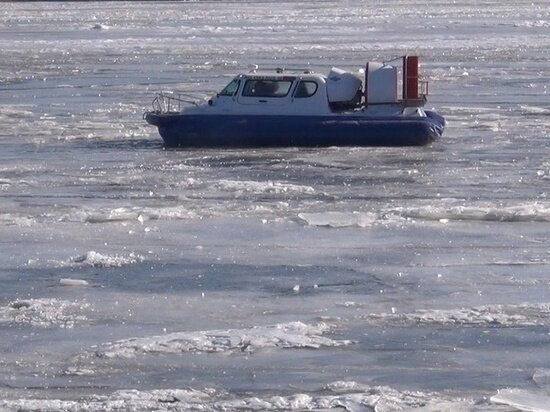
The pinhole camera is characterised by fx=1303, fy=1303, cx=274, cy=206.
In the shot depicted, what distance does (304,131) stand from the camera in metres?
17.4

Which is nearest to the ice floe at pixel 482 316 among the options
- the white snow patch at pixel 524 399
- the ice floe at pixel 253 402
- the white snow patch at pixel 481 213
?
the white snow patch at pixel 524 399

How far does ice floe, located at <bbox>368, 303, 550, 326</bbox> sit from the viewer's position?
8.59 meters

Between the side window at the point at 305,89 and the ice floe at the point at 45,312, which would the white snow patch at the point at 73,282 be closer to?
the ice floe at the point at 45,312

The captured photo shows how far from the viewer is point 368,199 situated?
44.3 ft

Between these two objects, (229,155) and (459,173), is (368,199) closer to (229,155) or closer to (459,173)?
(459,173)

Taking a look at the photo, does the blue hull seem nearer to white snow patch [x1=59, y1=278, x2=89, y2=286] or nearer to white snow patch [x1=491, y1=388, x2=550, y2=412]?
white snow patch [x1=59, y1=278, x2=89, y2=286]

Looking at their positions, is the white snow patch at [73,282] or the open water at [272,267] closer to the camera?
the open water at [272,267]

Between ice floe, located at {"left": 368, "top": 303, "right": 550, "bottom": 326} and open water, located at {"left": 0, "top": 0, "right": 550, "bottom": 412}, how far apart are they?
24 mm

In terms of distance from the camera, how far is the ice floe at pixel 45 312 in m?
8.66

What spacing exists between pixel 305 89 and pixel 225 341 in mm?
9724

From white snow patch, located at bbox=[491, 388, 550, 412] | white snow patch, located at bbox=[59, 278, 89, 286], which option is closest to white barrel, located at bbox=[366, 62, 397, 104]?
white snow patch, located at bbox=[59, 278, 89, 286]

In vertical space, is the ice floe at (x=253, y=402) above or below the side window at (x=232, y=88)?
below

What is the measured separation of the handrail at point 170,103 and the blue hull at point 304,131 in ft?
2.93

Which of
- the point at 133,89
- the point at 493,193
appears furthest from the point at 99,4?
the point at 493,193
